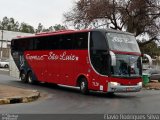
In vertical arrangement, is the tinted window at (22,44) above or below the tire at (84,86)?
above

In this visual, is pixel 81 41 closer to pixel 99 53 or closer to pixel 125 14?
pixel 99 53

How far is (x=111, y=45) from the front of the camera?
2234 centimetres

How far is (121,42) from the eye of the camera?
75.3 feet

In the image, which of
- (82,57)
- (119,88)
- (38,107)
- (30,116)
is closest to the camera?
(30,116)

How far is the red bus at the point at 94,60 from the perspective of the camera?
2231 centimetres

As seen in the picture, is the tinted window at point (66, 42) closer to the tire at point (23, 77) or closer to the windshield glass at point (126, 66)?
the windshield glass at point (126, 66)

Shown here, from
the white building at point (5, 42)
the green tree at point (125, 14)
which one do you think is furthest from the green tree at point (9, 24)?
Result: the green tree at point (125, 14)

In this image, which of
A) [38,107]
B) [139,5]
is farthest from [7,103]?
[139,5]

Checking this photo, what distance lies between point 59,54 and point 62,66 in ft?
2.46

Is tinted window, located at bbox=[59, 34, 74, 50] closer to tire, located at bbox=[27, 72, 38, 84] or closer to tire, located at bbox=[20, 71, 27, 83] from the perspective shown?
tire, located at bbox=[27, 72, 38, 84]

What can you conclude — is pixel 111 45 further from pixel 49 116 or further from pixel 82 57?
pixel 49 116

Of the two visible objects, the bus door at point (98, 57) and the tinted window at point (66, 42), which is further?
the tinted window at point (66, 42)

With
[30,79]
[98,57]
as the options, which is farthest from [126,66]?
[30,79]

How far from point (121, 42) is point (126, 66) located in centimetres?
133
